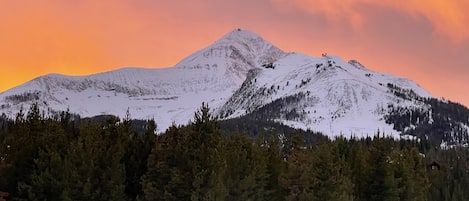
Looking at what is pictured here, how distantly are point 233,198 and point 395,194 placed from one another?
1757cm

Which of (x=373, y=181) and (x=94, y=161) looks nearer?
(x=94, y=161)

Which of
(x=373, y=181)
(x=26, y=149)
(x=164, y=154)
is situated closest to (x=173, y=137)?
(x=164, y=154)

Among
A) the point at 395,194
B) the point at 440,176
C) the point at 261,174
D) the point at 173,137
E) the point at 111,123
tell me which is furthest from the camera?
the point at 440,176

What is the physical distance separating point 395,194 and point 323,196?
953 cm

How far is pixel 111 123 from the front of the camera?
141 feet

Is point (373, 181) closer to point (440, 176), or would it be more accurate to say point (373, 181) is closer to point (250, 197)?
point (250, 197)

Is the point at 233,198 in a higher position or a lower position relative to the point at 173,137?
lower

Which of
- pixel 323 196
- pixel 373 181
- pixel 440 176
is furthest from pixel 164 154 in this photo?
pixel 440 176

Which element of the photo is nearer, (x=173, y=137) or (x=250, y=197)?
(x=173, y=137)

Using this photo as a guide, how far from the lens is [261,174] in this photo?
46344 millimetres

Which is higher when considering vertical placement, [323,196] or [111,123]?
[111,123]

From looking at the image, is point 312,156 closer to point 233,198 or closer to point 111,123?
point 233,198

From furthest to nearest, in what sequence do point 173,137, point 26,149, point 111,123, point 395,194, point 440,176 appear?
point 440,176 < point 395,194 < point 111,123 < point 173,137 < point 26,149

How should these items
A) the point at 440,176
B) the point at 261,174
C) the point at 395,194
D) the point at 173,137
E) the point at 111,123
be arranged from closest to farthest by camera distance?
the point at 173,137 → the point at 111,123 → the point at 261,174 → the point at 395,194 → the point at 440,176
